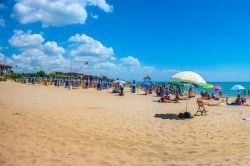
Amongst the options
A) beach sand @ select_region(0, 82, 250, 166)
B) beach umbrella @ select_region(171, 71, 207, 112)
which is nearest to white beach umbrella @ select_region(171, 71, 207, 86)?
beach umbrella @ select_region(171, 71, 207, 112)

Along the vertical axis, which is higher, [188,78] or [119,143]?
[188,78]

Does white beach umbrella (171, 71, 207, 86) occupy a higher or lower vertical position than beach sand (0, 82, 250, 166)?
higher

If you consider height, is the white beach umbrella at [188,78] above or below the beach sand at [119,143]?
above

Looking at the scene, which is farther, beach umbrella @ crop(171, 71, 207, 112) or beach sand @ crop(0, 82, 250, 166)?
beach umbrella @ crop(171, 71, 207, 112)

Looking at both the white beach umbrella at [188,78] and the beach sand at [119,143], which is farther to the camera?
the white beach umbrella at [188,78]

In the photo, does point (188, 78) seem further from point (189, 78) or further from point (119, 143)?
point (119, 143)

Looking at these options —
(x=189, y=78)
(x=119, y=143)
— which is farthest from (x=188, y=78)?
(x=119, y=143)

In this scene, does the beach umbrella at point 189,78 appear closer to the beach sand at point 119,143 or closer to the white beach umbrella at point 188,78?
the white beach umbrella at point 188,78

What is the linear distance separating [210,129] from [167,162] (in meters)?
4.58

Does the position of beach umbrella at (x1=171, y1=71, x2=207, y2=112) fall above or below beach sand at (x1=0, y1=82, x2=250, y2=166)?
above

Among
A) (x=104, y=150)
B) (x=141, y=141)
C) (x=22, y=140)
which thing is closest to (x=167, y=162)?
(x=104, y=150)

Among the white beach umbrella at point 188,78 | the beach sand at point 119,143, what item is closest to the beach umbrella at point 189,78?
the white beach umbrella at point 188,78

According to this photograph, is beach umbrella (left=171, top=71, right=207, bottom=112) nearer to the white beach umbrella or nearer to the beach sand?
the white beach umbrella

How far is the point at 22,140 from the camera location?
6.00m
